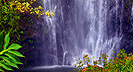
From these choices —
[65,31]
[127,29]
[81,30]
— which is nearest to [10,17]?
[65,31]

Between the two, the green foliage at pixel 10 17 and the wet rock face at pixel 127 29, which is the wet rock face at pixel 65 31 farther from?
the green foliage at pixel 10 17

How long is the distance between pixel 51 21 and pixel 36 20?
1180 millimetres

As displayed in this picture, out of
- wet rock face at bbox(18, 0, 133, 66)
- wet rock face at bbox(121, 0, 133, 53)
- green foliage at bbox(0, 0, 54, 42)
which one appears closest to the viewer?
green foliage at bbox(0, 0, 54, 42)

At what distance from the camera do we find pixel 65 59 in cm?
961

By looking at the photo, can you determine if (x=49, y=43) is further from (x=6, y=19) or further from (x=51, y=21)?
(x=6, y=19)

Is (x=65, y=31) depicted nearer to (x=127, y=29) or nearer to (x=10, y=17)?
(x=10, y=17)

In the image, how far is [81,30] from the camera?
33.3 feet

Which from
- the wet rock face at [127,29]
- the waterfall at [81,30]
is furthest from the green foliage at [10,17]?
the wet rock face at [127,29]

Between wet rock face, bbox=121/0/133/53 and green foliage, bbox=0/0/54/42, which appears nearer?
green foliage, bbox=0/0/54/42

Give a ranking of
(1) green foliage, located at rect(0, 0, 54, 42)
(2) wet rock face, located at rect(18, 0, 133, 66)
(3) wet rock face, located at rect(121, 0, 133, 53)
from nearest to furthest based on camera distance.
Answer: (1) green foliage, located at rect(0, 0, 54, 42)
(2) wet rock face, located at rect(18, 0, 133, 66)
(3) wet rock face, located at rect(121, 0, 133, 53)

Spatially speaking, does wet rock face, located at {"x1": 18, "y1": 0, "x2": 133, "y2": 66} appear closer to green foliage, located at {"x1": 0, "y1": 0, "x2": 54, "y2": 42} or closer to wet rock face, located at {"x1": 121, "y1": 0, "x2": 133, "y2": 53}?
wet rock face, located at {"x1": 121, "y1": 0, "x2": 133, "y2": 53}

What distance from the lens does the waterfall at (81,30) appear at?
9438 mm

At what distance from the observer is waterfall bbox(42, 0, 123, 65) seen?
9.44 meters

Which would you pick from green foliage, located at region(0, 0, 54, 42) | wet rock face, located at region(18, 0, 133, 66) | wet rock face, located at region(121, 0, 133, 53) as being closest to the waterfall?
wet rock face, located at region(18, 0, 133, 66)
